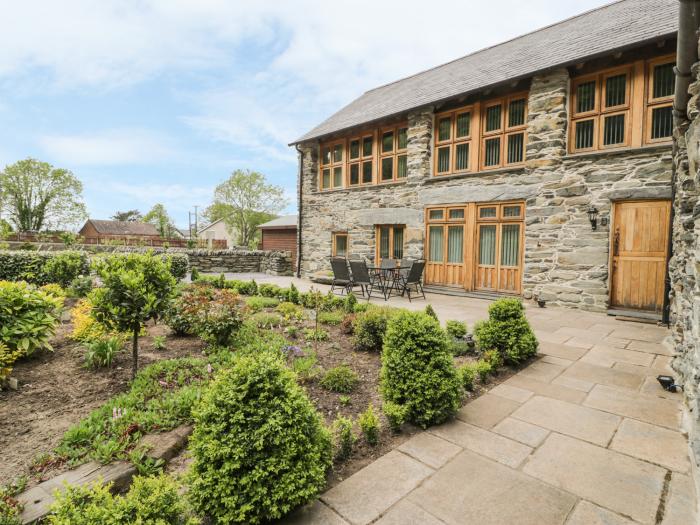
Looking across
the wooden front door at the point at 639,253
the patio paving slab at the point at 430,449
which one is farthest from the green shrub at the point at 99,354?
the wooden front door at the point at 639,253

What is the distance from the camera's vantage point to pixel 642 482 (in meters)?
2.09

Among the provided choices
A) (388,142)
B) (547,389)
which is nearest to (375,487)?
(547,389)

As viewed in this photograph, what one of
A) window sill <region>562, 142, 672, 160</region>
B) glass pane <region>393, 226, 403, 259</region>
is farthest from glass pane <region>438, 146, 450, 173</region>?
window sill <region>562, 142, 672, 160</region>

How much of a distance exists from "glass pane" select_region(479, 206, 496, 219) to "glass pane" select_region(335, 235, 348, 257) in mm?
4966

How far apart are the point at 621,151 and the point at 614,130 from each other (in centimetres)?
72

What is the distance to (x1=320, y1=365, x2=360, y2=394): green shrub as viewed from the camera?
3490 mm

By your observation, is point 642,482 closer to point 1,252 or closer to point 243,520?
point 243,520

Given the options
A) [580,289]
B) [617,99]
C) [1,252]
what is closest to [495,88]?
[617,99]

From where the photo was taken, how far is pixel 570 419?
2.88 meters

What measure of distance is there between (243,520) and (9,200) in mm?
46492

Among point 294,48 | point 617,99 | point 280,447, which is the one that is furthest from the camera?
point 294,48

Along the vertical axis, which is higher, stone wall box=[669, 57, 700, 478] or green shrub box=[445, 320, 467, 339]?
stone wall box=[669, 57, 700, 478]

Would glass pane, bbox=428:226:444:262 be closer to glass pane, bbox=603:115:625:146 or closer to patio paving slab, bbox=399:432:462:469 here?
glass pane, bbox=603:115:625:146

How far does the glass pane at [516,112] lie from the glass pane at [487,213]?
2.09 metres
